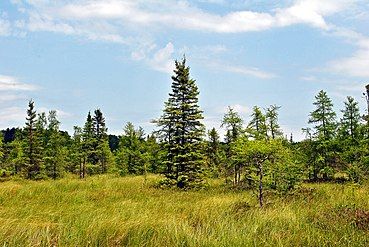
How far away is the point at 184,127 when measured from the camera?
2567 cm

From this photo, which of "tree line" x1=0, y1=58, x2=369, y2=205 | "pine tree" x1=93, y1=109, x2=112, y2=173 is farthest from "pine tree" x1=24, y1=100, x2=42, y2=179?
"pine tree" x1=93, y1=109, x2=112, y2=173

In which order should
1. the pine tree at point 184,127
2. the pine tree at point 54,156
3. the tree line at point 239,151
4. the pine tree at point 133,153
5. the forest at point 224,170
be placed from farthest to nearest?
the pine tree at point 54,156, the pine tree at point 133,153, the pine tree at point 184,127, the tree line at point 239,151, the forest at point 224,170

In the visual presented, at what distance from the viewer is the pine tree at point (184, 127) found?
83.7 feet

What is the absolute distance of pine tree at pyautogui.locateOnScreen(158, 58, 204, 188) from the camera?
25500 mm

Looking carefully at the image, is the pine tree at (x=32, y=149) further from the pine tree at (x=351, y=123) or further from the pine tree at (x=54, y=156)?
the pine tree at (x=351, y=123)

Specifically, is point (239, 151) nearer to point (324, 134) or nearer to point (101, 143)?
point (324, 134)

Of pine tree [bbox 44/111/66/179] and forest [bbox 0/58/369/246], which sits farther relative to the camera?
pine tree [bbox 44/111/66/179]

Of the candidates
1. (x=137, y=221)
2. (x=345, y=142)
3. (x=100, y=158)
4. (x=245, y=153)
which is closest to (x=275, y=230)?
(x=137, y=221)

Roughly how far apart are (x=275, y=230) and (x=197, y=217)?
275 cm

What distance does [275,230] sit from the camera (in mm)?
8172

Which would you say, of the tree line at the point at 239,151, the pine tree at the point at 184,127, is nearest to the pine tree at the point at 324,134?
the tree line at the point at 239,151

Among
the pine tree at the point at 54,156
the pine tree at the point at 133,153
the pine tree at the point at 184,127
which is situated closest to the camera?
the pine tree at the point at 184,127

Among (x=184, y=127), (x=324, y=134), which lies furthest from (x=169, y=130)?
(x=324, y=134)

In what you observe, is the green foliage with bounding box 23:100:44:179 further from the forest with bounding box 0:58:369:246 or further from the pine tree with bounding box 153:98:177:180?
the pine tree with bounding box 153:98:177:180
